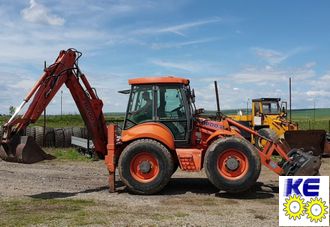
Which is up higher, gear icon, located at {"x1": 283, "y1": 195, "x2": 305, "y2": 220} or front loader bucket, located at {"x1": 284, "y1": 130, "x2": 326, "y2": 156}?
front loader bucket, located at {"x1": 284, "y1": 130, "x2": 326, "y2": 156}

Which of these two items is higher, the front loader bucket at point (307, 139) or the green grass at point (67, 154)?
the front loader bucket at point (307, 139)

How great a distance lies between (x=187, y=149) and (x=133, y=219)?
2965 millimetres

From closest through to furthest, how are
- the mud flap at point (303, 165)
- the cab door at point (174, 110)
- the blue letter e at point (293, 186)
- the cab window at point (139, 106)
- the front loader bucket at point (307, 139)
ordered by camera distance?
the blue letter e at point (293, 186)
the mud flap at point (303, 165)
the cab door at point (174, 110)
the cab window at point (139, 106)
the front loader bucket at point (307, 139)

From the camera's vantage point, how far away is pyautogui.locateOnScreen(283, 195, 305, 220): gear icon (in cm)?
600

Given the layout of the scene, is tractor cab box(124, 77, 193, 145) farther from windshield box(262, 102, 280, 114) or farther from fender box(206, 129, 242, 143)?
windshield box(262, 102, 280, 114)

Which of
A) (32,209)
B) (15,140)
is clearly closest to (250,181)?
(32,209)

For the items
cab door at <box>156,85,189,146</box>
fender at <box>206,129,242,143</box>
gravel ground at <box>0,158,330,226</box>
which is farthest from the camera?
cab door at <box>156,85,189,146</box>

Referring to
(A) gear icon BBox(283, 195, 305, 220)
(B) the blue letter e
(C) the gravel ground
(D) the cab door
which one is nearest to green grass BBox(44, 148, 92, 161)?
(C) the gravel ground

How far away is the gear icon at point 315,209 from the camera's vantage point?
19.8 ft

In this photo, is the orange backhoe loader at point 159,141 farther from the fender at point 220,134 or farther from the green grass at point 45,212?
the green grass at point 45,212

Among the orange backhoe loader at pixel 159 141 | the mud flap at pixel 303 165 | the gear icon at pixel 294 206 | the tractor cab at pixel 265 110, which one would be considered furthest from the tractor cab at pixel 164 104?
the tractor cab at pixel 265 110

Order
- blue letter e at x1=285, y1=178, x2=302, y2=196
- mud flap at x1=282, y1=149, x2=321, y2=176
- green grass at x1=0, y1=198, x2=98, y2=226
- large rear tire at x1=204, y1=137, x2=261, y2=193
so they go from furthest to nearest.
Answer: large rear tire at x1=204, y1=137, x2=261, y2=193, mud flap at x1=282, y1=149, x2=321, y2=176, green grass at x1=0, y1=198, x2=98, y2=226, blue letter e at x1=285, y1=178, x2=302, y2=196

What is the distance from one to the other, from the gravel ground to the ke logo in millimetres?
1347

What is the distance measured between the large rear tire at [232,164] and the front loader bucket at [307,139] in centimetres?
759
